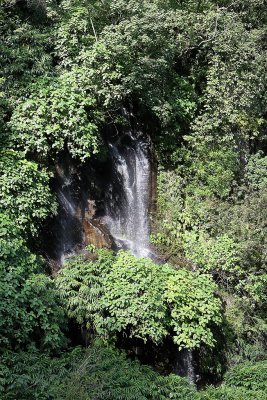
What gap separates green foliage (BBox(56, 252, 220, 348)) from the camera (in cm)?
805

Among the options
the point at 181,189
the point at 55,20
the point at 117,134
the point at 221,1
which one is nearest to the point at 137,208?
the point at 181,189

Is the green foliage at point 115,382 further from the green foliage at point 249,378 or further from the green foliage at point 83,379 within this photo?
the green foliage at point 249,378

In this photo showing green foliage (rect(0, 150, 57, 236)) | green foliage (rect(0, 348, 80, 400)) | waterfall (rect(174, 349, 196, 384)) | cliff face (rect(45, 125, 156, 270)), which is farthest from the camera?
cliff face (rect(45, 125, 156, 270))

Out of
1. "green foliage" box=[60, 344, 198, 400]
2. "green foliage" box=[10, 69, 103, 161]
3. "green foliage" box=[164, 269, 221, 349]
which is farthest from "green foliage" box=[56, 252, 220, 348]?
"green foliage" box=[10, 69, 103, 161]

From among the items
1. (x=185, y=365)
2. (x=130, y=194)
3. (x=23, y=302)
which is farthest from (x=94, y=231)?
(x=185, y=365)

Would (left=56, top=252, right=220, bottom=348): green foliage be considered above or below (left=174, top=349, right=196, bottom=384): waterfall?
above

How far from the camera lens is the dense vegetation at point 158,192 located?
732 centimetres

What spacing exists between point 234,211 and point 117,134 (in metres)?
3.71

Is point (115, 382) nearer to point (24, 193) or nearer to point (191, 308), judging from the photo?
point (191, 308)

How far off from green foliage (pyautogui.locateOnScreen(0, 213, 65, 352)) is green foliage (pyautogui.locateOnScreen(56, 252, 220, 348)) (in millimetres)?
490

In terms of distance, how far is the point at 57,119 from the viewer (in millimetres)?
9633

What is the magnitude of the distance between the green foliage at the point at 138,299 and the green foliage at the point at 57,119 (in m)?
2.45

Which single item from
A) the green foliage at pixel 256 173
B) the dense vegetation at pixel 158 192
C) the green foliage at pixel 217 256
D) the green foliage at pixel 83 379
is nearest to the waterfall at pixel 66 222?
the dense vegetation at pixel 158 192

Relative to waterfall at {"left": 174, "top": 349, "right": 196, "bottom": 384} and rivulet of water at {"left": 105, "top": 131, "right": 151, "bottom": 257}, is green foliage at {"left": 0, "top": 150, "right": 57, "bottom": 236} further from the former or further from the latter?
waterfall at {"left": 174, "top": 349, "right": 196, "bottom": 384}
